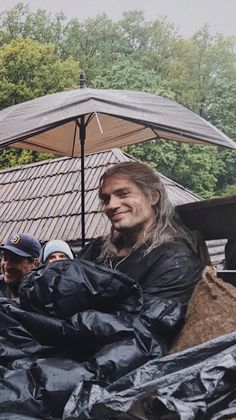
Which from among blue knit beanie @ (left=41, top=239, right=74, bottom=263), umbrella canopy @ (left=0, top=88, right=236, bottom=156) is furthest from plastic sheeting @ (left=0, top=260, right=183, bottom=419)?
blue knit beanie @ (left=41, top=239, right=74, bottom=263)

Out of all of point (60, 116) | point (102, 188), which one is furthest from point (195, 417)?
point (60, 116)

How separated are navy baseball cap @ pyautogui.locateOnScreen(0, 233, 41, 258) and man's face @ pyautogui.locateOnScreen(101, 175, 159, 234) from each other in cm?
106

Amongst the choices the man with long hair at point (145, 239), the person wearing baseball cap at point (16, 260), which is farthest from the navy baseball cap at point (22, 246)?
the man with long hair at point (145, 239)

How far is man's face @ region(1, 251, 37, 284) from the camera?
379 centimetres

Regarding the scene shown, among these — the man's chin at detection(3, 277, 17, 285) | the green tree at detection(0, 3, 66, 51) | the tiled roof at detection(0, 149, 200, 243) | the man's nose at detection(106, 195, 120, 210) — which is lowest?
the green tree at detection(0, 3, 66, 51)

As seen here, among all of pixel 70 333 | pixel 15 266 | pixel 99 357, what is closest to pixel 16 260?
pixel 15 266

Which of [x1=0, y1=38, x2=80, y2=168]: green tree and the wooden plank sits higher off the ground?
the wooden plank

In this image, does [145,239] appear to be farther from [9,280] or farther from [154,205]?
[9,280]

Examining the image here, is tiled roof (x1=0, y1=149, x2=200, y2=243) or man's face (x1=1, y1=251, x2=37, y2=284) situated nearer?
man's face (x1=1, y1=251, x2=37, y2=284)

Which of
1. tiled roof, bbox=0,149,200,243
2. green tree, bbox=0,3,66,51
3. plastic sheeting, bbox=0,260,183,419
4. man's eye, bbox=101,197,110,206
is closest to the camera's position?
plastic sheeting, bbox=0,260,183,419

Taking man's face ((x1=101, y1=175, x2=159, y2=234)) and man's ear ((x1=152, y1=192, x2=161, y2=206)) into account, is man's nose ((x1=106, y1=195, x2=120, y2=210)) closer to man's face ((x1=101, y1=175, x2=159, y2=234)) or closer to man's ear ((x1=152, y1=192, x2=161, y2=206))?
man's face ((x1=101, y1=175, x2=159, y2=234))

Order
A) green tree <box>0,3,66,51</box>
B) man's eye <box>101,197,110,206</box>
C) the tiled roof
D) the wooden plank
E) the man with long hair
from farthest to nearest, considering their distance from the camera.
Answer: green tree <box>0,3,66,51</box> → the tiled roof → man's eye <box>101,197,110,206</box> → the wooden plank → the man with long hair

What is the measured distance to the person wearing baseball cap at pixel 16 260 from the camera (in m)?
3.79

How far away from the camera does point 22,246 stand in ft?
12.5
